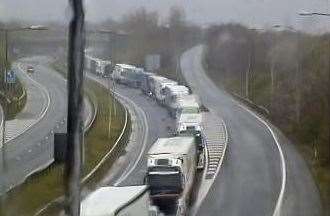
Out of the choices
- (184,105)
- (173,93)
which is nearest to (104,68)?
(173,93)

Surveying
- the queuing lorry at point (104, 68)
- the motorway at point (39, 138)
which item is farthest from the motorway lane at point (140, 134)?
the motorway at point (39, 138)

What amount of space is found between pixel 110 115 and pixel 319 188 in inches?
53.5

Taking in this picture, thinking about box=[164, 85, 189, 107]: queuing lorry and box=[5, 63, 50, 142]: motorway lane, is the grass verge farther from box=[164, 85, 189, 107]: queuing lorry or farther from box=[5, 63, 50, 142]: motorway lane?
box=[5, 63, 50, 142]: motorway lane

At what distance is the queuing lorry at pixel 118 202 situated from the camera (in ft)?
9.92

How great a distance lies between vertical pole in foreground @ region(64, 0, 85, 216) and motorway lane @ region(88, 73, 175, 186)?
34.9 inches

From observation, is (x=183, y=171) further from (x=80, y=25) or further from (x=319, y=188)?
(x=80, y=25)

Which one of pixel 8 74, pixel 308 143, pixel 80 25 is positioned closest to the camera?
pixel 80 25

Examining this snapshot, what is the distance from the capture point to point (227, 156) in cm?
407

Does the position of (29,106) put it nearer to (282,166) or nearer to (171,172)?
(171,172)

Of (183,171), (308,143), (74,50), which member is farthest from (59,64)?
(308,143)

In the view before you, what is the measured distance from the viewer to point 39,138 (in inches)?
220

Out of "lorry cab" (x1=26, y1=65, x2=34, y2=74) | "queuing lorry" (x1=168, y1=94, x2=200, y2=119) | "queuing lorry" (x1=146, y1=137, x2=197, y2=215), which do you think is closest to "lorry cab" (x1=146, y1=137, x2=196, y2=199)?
"queuing lorry" (x1=146, y1=137, x2=197, y2=215)

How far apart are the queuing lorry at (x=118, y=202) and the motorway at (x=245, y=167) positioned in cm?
61

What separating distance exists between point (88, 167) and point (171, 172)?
31.2 inches
